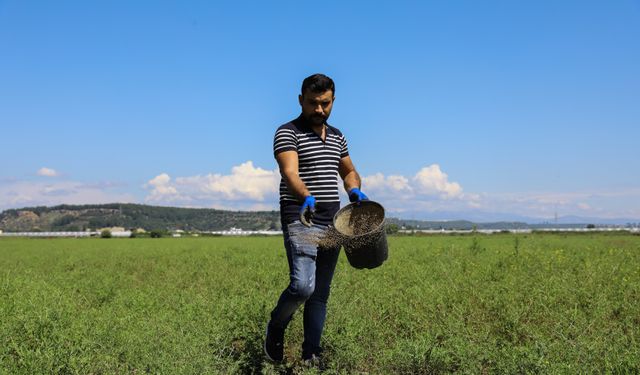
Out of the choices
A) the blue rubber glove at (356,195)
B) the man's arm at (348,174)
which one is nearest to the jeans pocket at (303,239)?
the blue rubber glove at (356,195)

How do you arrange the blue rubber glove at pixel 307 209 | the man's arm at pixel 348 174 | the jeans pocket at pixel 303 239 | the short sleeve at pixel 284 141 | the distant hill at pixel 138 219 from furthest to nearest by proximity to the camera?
the distant hill at pixel 138 219
the man's arm at pixel 348 174
the short sleeve at pixel 284 141
the jeans pocket at pixel 303 239
the blue rubber glove at pixel 307 209

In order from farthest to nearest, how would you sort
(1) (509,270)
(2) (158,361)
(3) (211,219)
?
(3) (211,219), (1) (509,270), (2) (158,361)

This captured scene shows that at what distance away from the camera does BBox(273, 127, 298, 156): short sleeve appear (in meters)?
4.18

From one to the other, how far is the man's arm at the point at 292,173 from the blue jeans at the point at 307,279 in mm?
247

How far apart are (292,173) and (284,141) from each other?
269 millimetres

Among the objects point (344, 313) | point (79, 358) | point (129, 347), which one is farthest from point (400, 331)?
point (79, 358)

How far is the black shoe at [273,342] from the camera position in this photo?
451 cm

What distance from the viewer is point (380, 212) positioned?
4270mm

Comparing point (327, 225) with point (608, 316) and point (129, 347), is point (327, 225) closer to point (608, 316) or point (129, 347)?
point (129, 347)

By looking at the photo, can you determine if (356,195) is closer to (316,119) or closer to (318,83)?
(316,119)

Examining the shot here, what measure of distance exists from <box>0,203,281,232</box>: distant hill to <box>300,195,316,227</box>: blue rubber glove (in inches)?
5907

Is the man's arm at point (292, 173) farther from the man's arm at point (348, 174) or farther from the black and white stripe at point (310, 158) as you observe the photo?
the man's arm at point (348, 174)

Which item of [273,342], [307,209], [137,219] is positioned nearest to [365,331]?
[273,342]

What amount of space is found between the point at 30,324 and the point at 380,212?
3.02m
